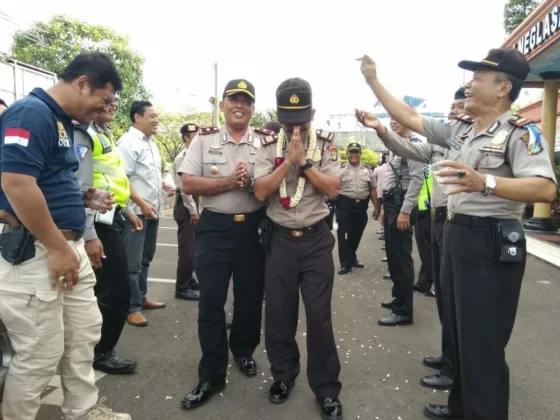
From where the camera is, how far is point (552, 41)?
7465mm

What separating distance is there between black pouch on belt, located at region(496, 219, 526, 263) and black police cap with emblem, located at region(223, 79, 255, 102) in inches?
69.3

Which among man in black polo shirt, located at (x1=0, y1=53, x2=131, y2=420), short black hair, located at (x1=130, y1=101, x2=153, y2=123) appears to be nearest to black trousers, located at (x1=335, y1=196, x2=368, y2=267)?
short black hair, located at (x1=130, y1=101, x2=153, y2=123)

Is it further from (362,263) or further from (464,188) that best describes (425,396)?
(362,263)

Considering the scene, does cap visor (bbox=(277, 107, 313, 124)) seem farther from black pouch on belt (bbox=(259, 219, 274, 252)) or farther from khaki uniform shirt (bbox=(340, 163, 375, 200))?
khaki uniform shirt (bbox=(340, 163, 375, 200))

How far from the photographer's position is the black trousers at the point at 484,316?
2.15 meters

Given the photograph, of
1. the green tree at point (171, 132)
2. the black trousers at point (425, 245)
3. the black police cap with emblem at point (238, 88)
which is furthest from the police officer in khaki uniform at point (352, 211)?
the green tree at point (171, 132)

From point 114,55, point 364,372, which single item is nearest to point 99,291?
point 364,372

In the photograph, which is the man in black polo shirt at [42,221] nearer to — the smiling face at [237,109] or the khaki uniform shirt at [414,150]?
the smiling face at [237,109]

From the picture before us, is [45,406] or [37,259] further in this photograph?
[45,406]

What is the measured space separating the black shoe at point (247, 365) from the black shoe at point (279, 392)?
31cm

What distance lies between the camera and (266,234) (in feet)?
9.21

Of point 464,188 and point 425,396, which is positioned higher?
point 464,188

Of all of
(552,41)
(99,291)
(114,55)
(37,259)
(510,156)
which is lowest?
(99,291)

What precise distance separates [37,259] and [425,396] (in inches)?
98.5
